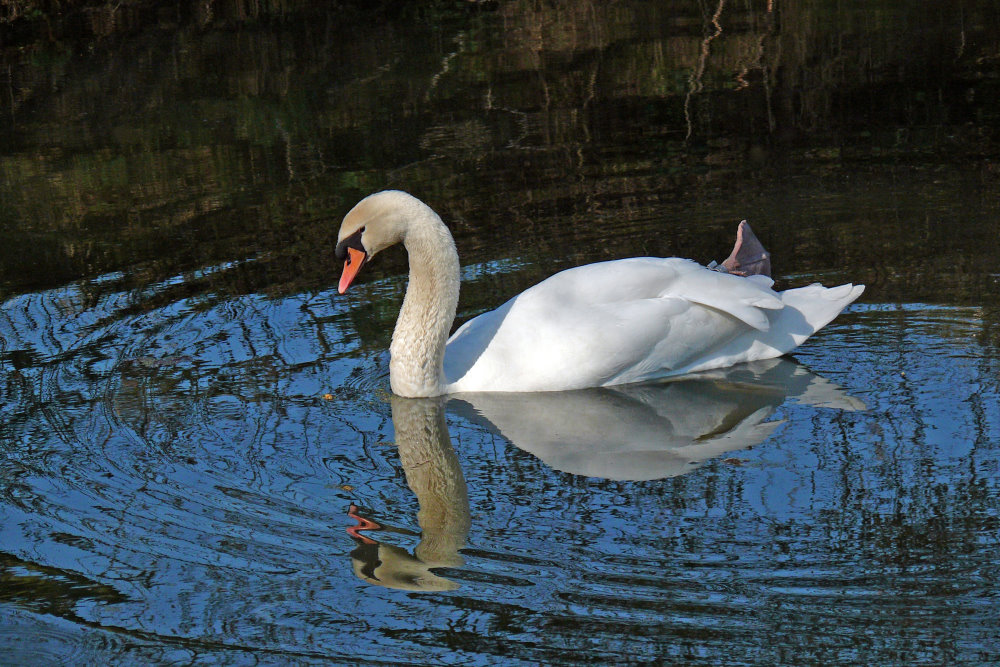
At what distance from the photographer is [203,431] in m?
6.23

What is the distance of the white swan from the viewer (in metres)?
6.40

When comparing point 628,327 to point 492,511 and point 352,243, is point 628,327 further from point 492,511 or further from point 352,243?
point 492,511

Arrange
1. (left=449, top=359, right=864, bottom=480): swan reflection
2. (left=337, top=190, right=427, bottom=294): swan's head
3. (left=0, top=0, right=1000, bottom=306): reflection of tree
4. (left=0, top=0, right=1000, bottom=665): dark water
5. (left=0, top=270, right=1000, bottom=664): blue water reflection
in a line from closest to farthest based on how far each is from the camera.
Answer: (left=0, top=270, right=1000, bottom=664): blue water reflection
(left=0, top=0, right=1000, bottom=665): dark water
(left=449, top=359, right=864, bottom=480): swan reflection
(left=337, top=190, right=427, bottom=294): swan's head
(left=0, top=0, right=1000, bottom=306): reflection of tree

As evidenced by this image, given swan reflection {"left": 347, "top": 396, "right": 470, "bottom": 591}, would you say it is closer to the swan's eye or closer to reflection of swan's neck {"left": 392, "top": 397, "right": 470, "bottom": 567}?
reflection of swan's neck {"left": 392, "top": 397, "right": 470, "bottom": 567}

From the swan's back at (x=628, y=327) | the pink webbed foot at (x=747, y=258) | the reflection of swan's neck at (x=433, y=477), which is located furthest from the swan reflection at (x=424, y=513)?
the pink webbed foot at (x=747, y=258)

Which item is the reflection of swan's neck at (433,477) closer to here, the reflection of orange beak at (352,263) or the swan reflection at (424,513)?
the swan reflection at (424,513)

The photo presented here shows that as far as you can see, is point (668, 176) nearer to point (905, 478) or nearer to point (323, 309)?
point (323, 309)

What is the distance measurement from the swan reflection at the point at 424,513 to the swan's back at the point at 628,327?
0.33 metres

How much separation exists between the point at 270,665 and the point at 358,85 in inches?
437

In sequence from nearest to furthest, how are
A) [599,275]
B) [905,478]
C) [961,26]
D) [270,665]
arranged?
1. [270,665]
2. [905,478]
3. [599,275]
4. [961,26]

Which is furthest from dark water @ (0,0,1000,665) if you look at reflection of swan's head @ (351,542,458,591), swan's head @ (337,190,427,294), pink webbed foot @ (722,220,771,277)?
swan's head @ (337,190,427,294)

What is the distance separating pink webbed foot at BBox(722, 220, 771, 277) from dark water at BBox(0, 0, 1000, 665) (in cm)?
53

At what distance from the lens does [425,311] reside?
652 centimetres

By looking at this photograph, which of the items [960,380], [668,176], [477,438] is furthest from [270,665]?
[668,176]
